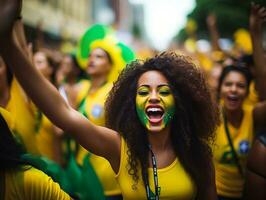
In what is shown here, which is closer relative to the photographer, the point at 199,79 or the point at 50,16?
the point at 199,79

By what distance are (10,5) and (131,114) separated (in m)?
1.24

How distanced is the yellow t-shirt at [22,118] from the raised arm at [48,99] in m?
1.23

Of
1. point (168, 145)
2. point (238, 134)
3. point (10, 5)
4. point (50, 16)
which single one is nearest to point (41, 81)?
point (10, 5)

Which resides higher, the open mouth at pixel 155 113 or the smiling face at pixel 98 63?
the smiling face at pixel 98 63

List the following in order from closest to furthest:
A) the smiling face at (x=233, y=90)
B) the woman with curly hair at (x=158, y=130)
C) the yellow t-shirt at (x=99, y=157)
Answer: the woman with curly hair at (x=158, y=130), the yellow t-shirt at (x=99, y=157), the smiling face at (x=233, y=90)

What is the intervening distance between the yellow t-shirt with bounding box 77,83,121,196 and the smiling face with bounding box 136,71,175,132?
3.55 feet

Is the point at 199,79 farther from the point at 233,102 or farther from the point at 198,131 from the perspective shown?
the point at 233,102

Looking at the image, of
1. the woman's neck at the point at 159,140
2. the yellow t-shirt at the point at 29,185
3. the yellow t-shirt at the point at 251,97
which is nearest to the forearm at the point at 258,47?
the yellow t-shirt at the point at 251,97

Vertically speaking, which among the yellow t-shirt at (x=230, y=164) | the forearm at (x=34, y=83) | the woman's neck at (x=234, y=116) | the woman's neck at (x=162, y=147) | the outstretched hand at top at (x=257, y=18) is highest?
the outstretched hand at top at (x=257, y=18)

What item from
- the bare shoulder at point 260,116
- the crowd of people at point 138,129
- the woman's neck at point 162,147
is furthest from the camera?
the bare shoulder at point 260,116

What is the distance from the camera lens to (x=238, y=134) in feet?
13.5

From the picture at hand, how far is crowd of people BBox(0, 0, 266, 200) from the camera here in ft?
7.07

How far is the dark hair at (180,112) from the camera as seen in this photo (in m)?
2.84

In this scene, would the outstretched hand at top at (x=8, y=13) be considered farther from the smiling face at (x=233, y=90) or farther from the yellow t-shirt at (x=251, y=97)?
the yellow t-shirt at (x=251, y=97)
